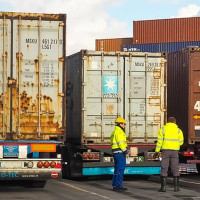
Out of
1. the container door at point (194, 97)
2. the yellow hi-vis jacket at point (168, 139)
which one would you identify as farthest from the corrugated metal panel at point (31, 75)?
the container door at point (194, 97)

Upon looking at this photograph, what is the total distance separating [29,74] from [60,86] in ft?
2.27

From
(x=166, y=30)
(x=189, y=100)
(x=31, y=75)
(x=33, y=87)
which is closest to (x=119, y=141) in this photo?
(x=33, y=87)

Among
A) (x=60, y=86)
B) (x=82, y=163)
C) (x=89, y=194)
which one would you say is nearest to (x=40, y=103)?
(x=60, y=86)

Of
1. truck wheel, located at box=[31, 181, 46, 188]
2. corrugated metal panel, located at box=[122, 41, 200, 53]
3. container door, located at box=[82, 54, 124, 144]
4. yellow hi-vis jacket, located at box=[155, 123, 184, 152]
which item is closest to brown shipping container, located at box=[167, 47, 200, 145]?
container door, located at box=[82, 54, 124, 144]

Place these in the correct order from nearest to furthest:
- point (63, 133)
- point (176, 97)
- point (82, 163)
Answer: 1. point (63, 133)
2. point (82, 163)
3. point (176, 97)

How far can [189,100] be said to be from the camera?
17234mm

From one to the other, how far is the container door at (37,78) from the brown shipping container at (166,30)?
145ft

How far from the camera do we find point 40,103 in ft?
43.2

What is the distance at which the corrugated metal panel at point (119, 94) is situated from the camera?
52.5ft

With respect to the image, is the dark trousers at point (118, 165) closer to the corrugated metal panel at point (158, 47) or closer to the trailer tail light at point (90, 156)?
the trailer tail light at point (90, 156)

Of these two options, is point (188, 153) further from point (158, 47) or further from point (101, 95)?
point (158, 47)

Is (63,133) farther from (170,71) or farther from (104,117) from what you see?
(170,71)

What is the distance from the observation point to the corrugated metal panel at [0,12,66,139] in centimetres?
1305

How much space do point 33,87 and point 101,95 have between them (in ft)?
10.7
